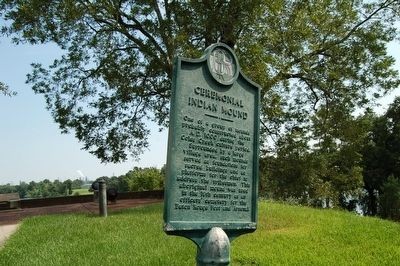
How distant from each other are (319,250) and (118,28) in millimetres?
10397

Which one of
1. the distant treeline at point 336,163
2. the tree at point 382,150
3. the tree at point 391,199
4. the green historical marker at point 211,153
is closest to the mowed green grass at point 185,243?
the green historical marker at point 211,153

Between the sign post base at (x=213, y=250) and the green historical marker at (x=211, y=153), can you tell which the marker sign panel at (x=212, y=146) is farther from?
the sign post base at (x=213, y=250)

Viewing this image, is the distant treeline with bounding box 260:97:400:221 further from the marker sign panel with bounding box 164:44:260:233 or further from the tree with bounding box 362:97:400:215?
the marker sign panel with bounding box 164:44:260:233

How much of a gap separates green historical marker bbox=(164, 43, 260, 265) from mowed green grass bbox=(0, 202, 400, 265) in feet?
10.1

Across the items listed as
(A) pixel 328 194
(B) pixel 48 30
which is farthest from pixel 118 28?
(A) pixel 328 194

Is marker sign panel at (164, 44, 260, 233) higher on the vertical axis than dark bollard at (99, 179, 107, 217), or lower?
higher

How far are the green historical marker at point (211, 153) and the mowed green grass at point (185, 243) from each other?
10.1 feet

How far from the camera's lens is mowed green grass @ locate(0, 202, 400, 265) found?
812 cm

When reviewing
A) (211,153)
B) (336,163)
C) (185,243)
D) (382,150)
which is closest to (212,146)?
(211,153)

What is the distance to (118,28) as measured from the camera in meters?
16.4

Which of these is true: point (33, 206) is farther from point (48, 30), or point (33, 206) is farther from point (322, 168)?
point (322, 168)

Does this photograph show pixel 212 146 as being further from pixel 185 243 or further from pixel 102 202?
pixel 102 202

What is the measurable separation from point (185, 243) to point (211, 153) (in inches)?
187

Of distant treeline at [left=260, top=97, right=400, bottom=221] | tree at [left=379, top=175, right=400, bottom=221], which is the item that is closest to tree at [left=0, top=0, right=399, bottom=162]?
distant treeline at [left=260, top=97, right=400, bottom=221]
